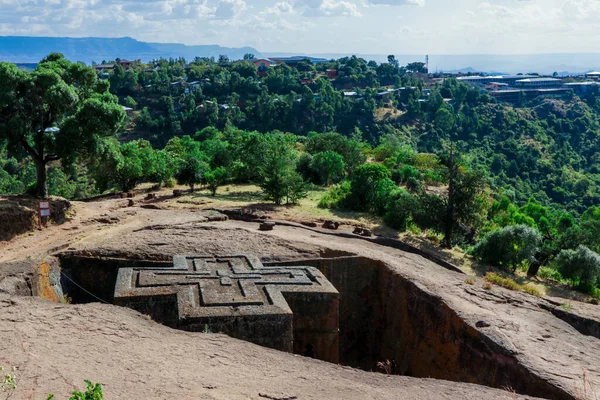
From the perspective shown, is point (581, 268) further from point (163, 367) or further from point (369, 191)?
point (163, 367)

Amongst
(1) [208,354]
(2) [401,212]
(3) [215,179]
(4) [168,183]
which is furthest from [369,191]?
(1) [208,354]

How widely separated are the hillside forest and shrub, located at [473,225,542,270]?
50 mm

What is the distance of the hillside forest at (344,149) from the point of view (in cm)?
1902

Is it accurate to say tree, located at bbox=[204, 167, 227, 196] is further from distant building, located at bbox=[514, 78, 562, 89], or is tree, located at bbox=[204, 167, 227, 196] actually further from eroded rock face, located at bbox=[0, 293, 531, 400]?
distant building, located at bbox=[514, 78, 562, 89]

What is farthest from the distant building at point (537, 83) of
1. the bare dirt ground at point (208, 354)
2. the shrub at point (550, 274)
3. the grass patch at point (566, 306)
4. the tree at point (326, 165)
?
the bare dirt ground at point (208, 354)

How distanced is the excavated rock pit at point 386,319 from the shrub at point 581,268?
8.76 m

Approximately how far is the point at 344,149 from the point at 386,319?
21223mm

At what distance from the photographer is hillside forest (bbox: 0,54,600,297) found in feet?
62.4

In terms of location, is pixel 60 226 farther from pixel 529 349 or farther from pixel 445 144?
Answer: pixel 445 144

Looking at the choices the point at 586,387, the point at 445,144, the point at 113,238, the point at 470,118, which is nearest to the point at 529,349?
the point at 586,387

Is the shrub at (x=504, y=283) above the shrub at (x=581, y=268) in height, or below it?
above

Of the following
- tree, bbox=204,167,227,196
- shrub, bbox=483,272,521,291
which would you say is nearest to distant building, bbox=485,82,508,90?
tree, bbox=204,167,227,196

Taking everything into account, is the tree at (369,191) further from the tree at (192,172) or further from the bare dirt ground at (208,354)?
the bare dirt ground at (208,354)

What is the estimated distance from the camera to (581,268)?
19203 millimetres
